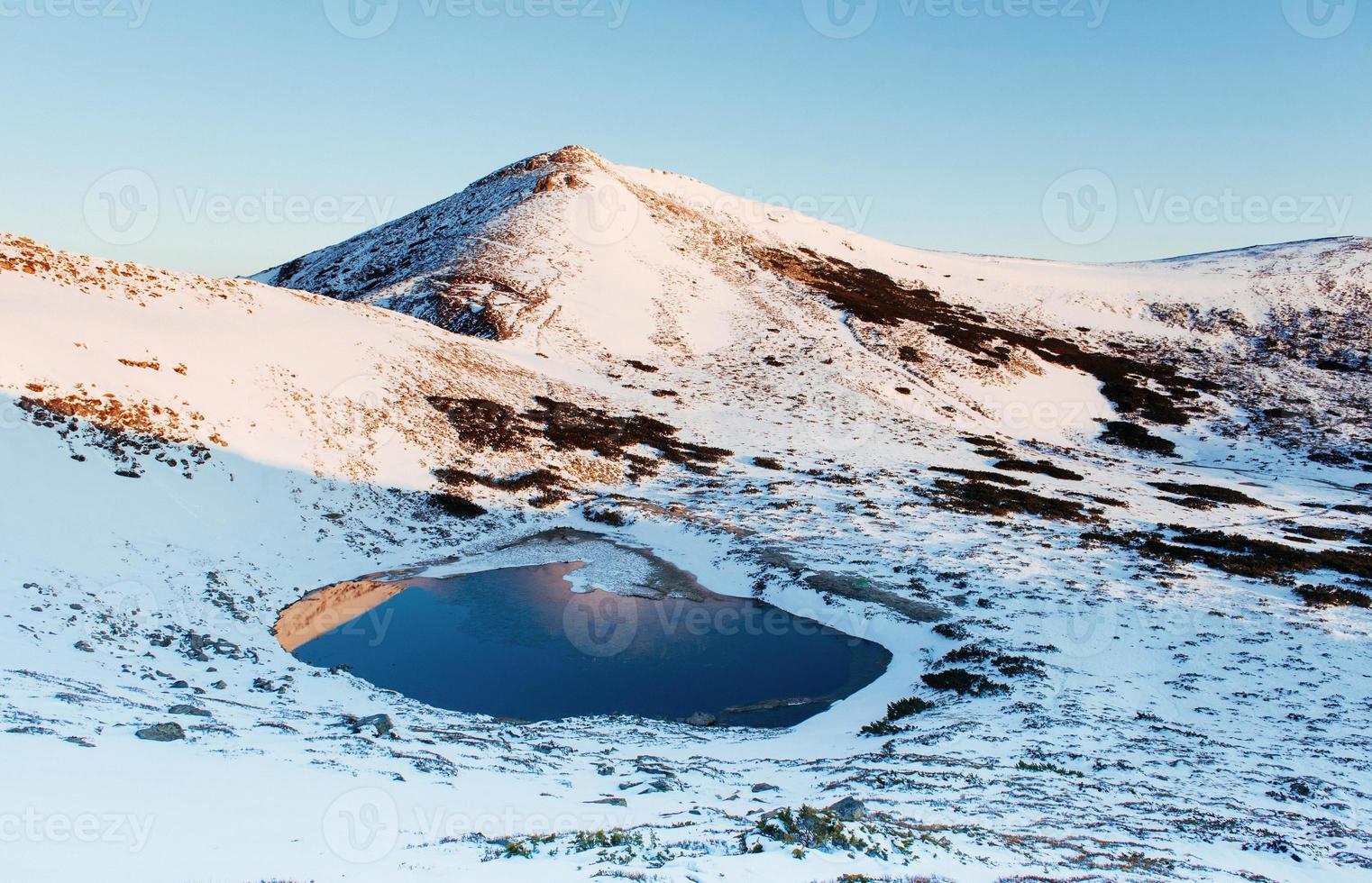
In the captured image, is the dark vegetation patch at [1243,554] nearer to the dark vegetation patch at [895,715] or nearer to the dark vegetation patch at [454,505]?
the dark vegetation patch at [895,715]

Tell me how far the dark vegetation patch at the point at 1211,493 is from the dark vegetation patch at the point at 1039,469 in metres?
4.81

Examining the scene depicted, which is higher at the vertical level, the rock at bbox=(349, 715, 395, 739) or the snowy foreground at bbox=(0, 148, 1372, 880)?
the snowy foreground at bbox=(0, 148, 1372, 880)

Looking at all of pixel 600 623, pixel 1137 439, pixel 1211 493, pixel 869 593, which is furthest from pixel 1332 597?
pixel 1137 439

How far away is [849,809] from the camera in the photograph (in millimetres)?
10922

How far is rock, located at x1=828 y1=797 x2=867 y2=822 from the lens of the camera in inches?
416

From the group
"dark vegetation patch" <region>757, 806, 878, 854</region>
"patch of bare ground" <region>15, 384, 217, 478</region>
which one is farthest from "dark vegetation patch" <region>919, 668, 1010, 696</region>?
"patch of bare ground" <region>15, 384, 217, 478</region>

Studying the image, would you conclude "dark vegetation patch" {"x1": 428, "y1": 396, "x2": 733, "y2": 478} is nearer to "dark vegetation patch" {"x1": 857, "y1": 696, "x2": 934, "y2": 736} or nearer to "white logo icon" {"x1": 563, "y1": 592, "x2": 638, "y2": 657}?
"white logo icon" {"x1": 563, "y1": 592, "x2": 638, "y2": 657}

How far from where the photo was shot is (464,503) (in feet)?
99.2

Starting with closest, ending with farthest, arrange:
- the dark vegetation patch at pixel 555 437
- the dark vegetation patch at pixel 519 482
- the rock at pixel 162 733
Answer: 1. the rock at pixel 162 733
2. the dark vegetation patch at pixel 519 482
3. the dark vegetation patch at pixel 555 437

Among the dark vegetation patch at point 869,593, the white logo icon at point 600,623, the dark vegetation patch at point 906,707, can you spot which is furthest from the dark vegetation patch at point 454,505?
the dark vegetation patch at point 906,707

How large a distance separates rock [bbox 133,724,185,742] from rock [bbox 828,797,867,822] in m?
9.90

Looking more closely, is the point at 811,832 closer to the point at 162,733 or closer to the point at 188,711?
the point at 162,733

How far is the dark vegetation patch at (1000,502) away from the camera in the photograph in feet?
112

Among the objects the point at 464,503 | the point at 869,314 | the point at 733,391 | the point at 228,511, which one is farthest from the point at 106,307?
the point at 869,314
